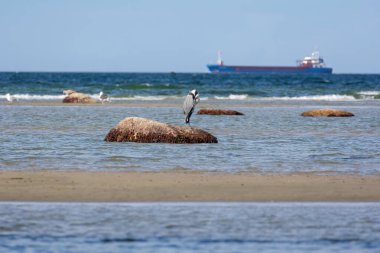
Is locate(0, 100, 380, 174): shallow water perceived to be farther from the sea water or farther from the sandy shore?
the sandy shore

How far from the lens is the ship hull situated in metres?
157

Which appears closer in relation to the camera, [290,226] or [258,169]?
[290,226]

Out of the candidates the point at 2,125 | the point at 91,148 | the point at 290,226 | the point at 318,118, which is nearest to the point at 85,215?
the point at 290,226

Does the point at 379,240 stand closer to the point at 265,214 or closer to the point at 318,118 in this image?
the point at 265,214

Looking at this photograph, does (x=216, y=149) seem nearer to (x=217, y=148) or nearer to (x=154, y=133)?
(x=217, y=148)

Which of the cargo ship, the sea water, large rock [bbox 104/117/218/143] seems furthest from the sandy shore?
the cargo ship

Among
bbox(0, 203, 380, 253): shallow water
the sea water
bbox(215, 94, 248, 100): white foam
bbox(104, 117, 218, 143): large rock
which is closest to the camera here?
bbox(0, 203, 380, 253): shallow water

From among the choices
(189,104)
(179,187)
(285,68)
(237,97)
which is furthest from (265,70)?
(179,187)

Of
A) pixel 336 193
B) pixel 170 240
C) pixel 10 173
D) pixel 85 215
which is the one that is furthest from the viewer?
→ pixel 10 173

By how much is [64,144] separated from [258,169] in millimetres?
5504

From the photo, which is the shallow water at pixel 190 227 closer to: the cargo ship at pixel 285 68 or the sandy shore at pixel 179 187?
the sandy shore at pixel 179 187

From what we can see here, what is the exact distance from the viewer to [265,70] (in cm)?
15725

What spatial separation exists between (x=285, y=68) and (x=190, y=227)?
149m

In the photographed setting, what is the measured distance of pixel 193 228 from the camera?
9125 mm
